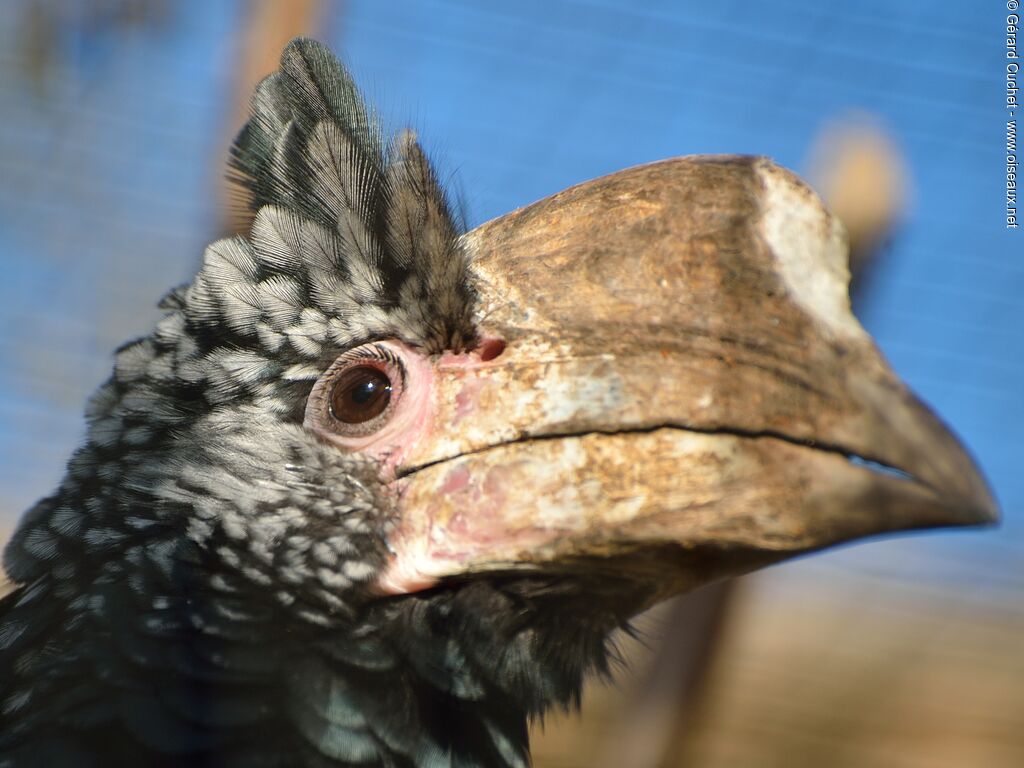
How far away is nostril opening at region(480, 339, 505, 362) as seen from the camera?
1566mm

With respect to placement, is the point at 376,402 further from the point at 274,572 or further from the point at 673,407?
the point at 673,407

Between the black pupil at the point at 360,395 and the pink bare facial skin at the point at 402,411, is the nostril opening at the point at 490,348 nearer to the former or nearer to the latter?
the pink bare facial skin at the point at 402,411

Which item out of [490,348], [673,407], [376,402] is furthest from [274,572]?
[673,407]

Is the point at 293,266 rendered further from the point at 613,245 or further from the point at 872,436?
the point at 872,436

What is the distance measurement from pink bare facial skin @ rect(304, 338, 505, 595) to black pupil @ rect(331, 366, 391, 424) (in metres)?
0.01

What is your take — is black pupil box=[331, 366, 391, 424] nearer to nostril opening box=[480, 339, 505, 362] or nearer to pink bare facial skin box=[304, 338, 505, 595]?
pink bare facial skin box=[304, 338, 505, 595]

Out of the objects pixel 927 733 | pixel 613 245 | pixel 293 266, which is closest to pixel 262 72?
pixel 293 266

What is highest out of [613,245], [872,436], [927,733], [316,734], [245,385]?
[613,245]

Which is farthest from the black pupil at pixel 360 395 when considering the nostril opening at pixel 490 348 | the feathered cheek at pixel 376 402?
the nostril opening at pixel 490 348

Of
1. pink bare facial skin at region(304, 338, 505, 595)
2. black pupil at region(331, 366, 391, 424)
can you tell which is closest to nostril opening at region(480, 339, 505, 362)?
pink bare facial skin at region(304, 338, 505, 595)

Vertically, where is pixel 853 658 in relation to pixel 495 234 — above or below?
below

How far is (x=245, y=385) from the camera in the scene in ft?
5.38

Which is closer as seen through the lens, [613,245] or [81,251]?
[613,245]

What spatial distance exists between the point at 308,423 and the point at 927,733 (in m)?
4.68
